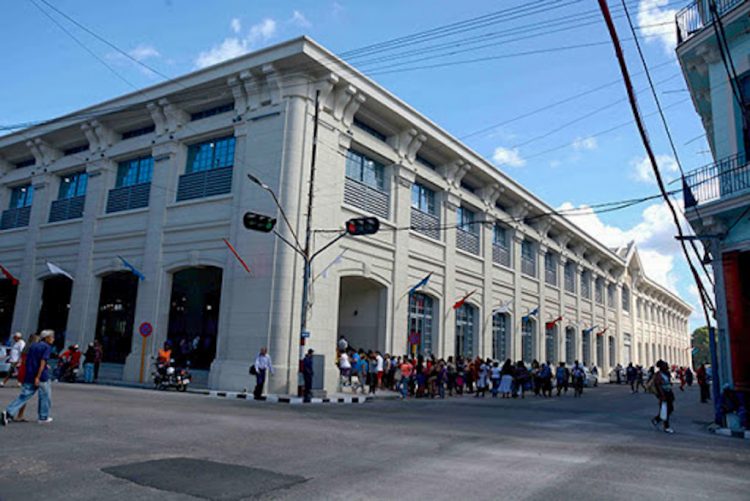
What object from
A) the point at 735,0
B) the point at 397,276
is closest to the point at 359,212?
the point at 397,276

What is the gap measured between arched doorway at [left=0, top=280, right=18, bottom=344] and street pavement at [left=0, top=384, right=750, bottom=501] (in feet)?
75.3

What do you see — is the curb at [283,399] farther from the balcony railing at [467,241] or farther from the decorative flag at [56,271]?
the balcony railing at [467,241]

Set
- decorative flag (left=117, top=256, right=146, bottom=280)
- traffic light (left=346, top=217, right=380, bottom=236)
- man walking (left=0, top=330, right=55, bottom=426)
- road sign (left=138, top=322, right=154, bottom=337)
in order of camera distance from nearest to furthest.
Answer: man walking (left=0, top=330, right=55, bottom=426), traffic light (left=346, top=217, right=380, bottom=236), road sign (left=138, top=322, right=154, bottom=337), decorative flag (left=117, top=256, right=146, bottom=280)

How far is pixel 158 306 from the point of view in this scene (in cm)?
2331

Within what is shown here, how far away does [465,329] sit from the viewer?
102 feet

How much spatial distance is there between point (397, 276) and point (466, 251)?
7542 mm

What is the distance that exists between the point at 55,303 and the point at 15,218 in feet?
20.8

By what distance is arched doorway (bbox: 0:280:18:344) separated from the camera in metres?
31.9

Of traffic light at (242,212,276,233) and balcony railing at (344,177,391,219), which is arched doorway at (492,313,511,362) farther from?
traffic light at (242,212,276,233)

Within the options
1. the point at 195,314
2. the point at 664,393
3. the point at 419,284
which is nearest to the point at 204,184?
the point at 195,314

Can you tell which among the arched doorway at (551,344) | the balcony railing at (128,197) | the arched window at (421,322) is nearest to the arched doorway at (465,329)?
the arched window at (421,322)

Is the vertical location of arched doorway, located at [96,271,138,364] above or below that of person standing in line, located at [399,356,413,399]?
above

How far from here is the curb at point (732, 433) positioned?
1298 cm

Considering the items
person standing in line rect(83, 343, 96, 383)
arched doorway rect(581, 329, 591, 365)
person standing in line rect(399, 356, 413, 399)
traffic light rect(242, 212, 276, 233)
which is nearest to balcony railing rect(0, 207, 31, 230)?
person standing in line rect(83, 343, 96, 383)
